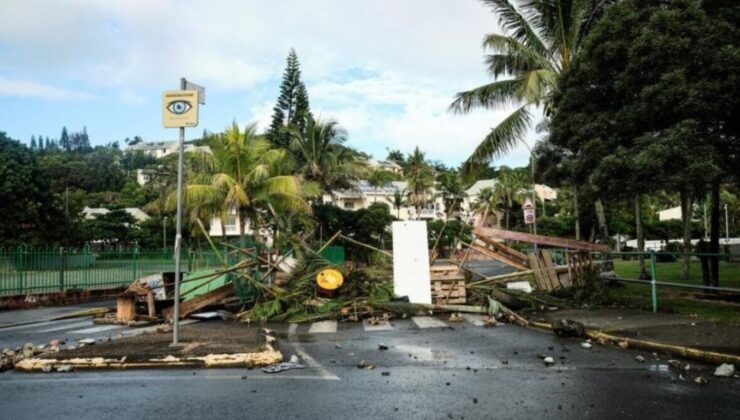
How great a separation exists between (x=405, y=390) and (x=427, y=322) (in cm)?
578

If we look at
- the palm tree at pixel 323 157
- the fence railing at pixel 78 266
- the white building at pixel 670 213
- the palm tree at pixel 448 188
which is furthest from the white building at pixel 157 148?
the fence railing at pixel 78 266

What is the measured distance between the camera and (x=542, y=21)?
21438 millimetres

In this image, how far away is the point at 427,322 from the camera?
1195cm

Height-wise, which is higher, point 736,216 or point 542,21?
point 542,21

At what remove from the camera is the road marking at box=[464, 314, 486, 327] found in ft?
37.8

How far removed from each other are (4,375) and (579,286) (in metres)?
11.4

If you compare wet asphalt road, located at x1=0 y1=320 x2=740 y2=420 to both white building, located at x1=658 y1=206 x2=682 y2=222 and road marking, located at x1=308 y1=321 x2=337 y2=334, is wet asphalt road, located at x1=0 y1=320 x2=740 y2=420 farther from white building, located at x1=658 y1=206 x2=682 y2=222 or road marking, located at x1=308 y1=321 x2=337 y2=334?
white building, located at x1=658 y1=206 x2=682 y2=222

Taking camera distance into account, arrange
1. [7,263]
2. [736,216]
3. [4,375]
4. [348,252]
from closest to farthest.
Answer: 1. [4,375]
2. [7,263]
3. [348,252]
4. [736,216]

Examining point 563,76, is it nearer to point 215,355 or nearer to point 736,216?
point 215,355

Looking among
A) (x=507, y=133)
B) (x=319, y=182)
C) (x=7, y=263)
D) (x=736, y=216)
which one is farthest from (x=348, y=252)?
(x=736, y=216)

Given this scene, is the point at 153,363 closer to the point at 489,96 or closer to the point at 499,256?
the point at 499,256

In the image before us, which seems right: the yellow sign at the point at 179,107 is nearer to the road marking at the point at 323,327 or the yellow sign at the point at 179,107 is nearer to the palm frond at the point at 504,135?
the road marking at the point at 323,327

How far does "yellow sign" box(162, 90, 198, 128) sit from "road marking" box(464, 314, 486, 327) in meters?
6.40

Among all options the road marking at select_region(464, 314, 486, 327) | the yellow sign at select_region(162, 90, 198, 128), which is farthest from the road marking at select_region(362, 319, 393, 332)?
the yellow sign at select_region(162, 90, 198, 128)
